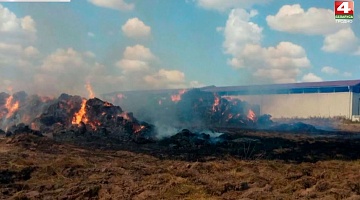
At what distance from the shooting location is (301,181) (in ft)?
39.5

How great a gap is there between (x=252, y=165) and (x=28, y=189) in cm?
847

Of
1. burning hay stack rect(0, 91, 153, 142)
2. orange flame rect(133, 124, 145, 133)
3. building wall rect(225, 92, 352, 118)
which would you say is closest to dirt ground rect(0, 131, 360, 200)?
burning hay stack rect(0, 91, 153, 142)

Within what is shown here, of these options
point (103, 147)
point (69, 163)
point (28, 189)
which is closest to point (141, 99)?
point (103, 147)

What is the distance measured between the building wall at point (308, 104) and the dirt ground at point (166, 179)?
124 ft

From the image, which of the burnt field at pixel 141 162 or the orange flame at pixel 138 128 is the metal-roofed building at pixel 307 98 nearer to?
the burnt field at pixel 141 162

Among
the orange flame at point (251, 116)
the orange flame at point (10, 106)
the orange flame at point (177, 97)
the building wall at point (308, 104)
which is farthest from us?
the orange flame at point (177, 97)

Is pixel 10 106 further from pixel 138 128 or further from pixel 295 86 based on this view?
pixel 295 86

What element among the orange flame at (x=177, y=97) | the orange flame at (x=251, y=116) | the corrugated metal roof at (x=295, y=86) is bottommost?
the orange flame at (x=251, y=116)

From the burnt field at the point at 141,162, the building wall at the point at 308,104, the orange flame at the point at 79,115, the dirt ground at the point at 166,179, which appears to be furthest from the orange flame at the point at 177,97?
the dirt ground at the point at 166,179

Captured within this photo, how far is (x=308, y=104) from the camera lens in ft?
184

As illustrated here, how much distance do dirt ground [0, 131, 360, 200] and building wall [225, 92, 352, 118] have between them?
1494 inches

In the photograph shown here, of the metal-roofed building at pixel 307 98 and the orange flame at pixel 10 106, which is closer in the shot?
the orange flame at pixel 10 106

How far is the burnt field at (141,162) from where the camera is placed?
10.7 meters

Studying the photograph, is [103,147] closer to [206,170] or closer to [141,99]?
[206,170]
